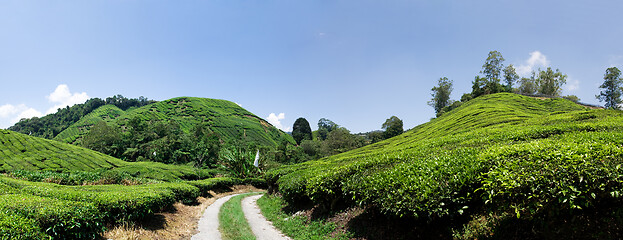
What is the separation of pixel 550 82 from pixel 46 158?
92451 mm

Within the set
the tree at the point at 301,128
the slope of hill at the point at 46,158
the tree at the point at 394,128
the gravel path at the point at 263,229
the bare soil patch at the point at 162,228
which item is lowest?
the gravel path at the point at 263,229

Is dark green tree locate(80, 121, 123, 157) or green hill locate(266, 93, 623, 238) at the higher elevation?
dark green tree locate(80, 121, 123, 157)

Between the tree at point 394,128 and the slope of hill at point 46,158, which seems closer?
the slope of hill at point 46,158

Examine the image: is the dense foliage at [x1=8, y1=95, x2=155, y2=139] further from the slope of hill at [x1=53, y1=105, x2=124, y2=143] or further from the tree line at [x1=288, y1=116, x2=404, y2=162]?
the tree line at [x1=288, y1=116, x2=404, y2=162]

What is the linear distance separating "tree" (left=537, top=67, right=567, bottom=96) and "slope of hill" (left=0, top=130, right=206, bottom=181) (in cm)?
8287

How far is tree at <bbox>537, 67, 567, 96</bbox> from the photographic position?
63.4 meters

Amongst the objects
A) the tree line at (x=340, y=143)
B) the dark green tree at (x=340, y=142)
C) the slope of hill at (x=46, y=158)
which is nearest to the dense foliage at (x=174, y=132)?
the tree line at (x=340, y=143)

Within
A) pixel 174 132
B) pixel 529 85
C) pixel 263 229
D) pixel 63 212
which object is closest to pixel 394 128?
pixel 529 85

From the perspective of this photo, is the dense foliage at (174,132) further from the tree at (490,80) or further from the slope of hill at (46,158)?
the tree at (490,80)

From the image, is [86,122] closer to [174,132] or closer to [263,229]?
[174,132]

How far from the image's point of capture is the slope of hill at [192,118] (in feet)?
299

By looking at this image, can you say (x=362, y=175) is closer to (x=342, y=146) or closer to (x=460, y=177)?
(x=460, y=177)

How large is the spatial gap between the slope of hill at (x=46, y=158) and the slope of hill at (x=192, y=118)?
6421cm

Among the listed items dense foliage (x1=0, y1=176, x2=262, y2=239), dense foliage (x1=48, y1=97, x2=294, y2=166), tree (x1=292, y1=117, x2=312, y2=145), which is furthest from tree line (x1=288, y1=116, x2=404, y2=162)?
dense foliage (x1=0, y1=176, x2=262, y2=239)
